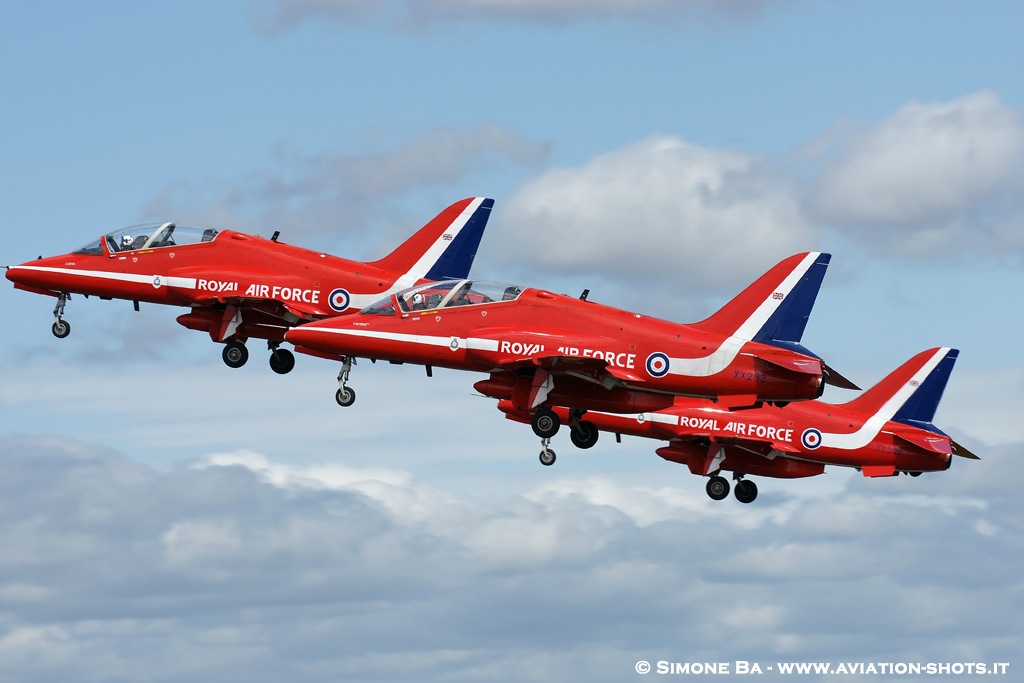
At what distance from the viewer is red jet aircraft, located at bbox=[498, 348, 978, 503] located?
258ft

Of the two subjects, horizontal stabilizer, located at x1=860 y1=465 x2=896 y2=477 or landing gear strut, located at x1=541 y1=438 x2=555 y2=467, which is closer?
landing gear strut, located at x1=541 y1=438 x2=555 y2=467

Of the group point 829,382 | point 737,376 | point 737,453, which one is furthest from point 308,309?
point 737,453

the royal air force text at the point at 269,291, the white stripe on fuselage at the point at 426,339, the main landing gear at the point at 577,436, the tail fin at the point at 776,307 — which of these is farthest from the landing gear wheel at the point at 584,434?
the royal air force text at the point at 269,291

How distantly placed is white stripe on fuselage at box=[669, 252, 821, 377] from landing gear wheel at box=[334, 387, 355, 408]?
9.67 m

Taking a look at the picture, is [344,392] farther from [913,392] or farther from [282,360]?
[913,392]

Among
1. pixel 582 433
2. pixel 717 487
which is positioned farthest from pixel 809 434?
pixel 582 433

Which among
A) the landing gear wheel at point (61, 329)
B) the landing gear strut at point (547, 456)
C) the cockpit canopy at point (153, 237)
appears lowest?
the landing gear strut at point (547, 456)

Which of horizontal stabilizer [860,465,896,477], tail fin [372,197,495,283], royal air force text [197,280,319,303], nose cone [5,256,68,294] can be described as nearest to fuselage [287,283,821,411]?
royal air force text [197,280,319,303]

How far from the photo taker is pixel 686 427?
258 feet

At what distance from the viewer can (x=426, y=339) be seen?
61.0 metres

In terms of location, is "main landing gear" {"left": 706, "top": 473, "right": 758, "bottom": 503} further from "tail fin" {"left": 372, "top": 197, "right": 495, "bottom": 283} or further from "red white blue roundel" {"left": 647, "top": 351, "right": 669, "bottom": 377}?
"red white blue roundel" {"left": 647, "top": 351, "right": 669, "bottom": 377}

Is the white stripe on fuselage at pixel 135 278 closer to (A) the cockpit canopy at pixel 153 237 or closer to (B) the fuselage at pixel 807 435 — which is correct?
(A) the cockpit canopy at pixel 153 237

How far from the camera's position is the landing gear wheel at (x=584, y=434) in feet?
216

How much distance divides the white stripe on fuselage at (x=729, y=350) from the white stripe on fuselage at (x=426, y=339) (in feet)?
18.1
